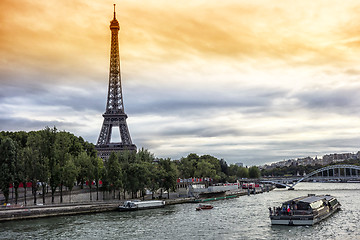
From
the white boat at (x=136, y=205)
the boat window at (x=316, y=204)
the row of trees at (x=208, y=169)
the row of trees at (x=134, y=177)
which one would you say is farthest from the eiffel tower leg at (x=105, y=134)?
the boat window at (x=316, y=204)

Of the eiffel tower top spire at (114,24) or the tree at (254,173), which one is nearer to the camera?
the eiffel tower top spire at (114,24)

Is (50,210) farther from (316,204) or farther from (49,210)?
(316,204)

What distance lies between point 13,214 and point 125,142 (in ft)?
224

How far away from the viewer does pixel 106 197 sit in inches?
2721

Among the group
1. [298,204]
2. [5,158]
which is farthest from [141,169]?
[298,204]

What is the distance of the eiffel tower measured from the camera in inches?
4333

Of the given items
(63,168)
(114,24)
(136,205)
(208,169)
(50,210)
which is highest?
(114,24)

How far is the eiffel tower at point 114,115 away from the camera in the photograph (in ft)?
361

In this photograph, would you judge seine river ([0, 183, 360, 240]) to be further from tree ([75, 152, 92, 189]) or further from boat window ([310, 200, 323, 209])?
tree ([75, 152, 92, 189])

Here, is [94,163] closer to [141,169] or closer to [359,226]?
[141,169]

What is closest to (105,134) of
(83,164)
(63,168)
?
(83,164)

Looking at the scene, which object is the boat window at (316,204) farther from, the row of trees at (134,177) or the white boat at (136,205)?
the row of trees at (134,177)

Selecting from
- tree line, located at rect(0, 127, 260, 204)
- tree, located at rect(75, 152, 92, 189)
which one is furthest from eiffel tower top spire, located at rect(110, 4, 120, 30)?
tree, located at rect(75, 152, 92, 189)

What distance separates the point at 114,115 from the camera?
114 m
